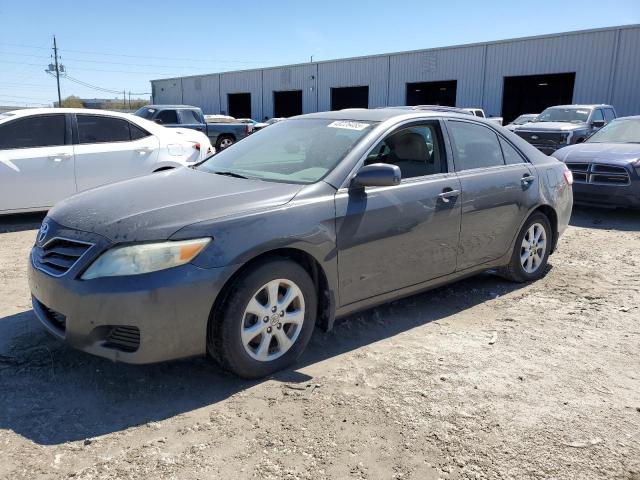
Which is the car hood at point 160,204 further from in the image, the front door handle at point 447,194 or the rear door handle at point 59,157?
the rear door handle at point 59,157

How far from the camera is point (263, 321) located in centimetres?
321

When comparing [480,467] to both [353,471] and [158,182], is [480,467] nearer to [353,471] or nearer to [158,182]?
[353,471]

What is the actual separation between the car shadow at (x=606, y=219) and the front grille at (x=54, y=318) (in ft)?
24.6

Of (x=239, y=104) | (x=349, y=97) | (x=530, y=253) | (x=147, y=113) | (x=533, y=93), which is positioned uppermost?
(x=533, y=93)

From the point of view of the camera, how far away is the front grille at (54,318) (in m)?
3.13

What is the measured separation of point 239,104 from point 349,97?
1013 centimetres

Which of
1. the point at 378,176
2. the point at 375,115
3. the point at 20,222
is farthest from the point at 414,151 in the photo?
the point at 20,222

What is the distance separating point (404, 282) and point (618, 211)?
732 centimetres

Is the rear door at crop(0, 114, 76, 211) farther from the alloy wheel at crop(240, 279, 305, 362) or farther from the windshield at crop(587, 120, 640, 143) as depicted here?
the windshield at crop(587, 120, 640, 143)

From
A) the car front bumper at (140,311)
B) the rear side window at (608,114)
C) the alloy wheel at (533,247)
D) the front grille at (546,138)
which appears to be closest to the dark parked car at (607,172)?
the alloy wheel at (533,247)

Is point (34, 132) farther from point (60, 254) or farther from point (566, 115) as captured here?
point (566, 115)

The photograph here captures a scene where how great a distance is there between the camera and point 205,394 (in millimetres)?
3154

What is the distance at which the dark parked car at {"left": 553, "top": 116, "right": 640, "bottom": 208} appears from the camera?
332 inches

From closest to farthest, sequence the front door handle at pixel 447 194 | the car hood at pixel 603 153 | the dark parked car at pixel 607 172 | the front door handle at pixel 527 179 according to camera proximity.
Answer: the front door handle at pixel 447 194, the front door handle at pixel 527 179, the dark parked car at pixel 607 172, the car hood at pixel 603 153
